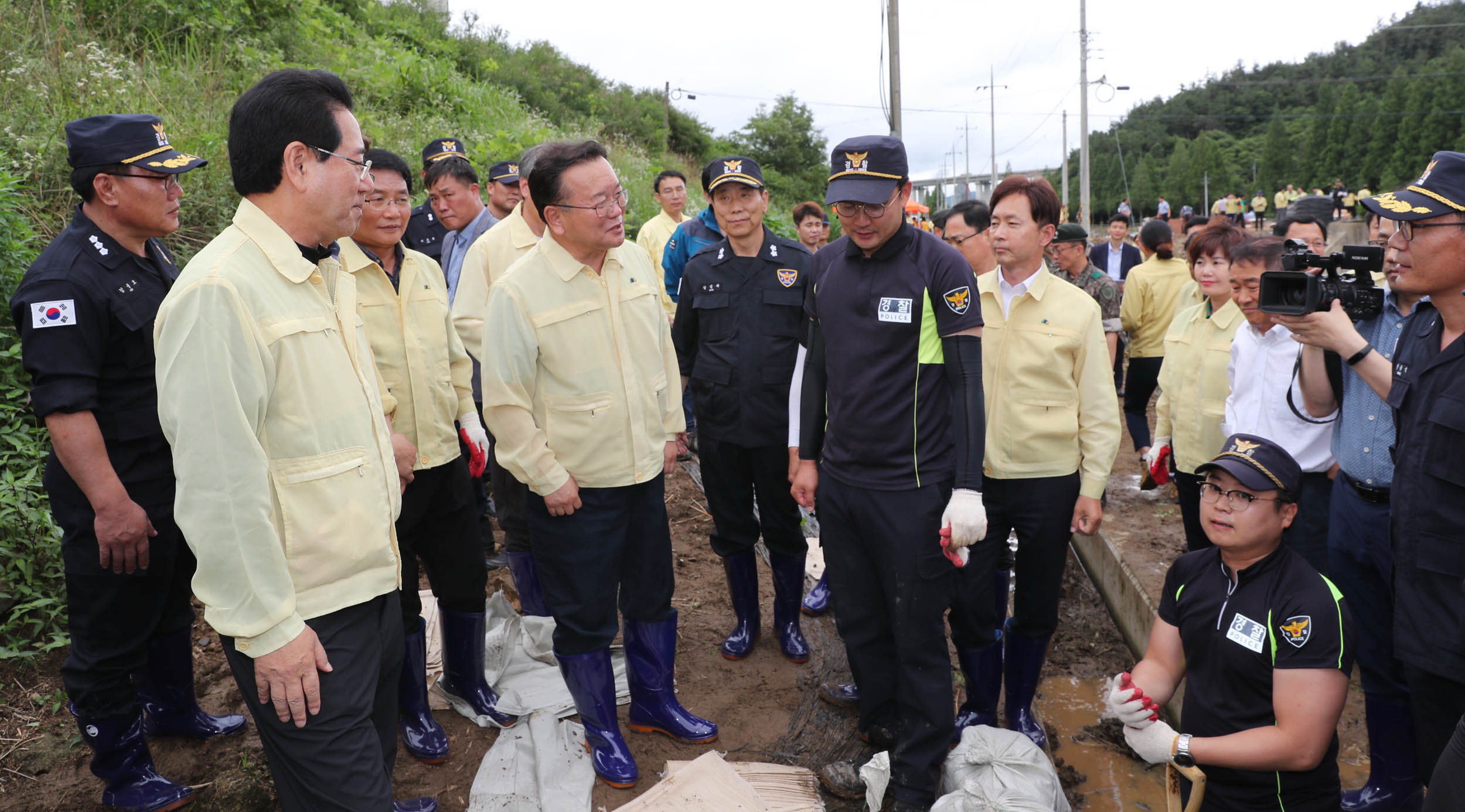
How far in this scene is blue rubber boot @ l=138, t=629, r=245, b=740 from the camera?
10.0 ft

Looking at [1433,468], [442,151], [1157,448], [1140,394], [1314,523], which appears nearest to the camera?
[1433,468]

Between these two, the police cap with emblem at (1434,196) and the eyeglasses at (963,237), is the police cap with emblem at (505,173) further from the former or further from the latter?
the police cap with emblem at (1434,196)

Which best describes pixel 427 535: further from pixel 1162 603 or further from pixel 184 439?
pixel 1162 603

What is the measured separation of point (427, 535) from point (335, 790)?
1.40 m

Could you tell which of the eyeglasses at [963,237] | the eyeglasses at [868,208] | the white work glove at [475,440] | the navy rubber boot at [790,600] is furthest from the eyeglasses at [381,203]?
the eyeglasses at [963,237]

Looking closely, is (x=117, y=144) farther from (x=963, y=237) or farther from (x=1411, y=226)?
(x=1411, y=226)

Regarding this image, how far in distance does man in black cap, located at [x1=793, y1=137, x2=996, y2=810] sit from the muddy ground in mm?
591

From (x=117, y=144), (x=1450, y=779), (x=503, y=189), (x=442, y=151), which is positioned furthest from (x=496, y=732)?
(x=442, y=151)

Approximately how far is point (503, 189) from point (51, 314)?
3.07 m

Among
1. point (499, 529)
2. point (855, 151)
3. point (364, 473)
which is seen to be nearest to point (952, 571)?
point (855, 151)

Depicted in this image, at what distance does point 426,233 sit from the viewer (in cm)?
563

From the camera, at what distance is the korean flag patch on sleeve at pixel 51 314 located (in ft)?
8.13

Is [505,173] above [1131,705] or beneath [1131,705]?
above

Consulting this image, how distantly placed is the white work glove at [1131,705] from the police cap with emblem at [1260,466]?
25.3 inches
